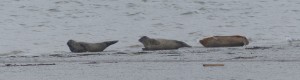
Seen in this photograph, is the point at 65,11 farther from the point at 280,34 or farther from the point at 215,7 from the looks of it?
the point at 280,34

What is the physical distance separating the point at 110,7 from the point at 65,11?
47.6 inches

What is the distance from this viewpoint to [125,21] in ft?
46.1

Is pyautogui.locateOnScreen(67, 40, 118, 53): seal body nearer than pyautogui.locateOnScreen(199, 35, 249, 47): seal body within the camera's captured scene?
Yes

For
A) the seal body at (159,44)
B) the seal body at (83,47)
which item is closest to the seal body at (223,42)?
the seal body at (159,44)

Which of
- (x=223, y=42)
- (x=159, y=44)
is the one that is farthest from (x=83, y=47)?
(x=223, y=42)

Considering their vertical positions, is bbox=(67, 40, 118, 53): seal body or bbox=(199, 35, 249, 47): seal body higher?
bbox=(67, 40, 118, 53): seal body

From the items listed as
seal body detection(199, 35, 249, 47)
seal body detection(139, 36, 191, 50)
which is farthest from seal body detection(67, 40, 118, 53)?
seal body detection(199, 35, 249, 47)

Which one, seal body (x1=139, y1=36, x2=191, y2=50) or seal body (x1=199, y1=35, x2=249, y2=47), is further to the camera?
seal body (x1=199, y1=35, x2=249, y2=47)

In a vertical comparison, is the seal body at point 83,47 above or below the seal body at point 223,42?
above

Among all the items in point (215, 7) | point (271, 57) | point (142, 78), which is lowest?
point (215, 7)

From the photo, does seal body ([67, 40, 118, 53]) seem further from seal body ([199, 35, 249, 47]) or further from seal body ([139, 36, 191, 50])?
seal body ([199, 35, 249, 47])

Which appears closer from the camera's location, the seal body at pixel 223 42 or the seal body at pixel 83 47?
the seal body at pixel 83 47

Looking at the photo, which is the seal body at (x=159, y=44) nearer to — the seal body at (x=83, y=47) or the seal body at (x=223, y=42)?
the seal body at (x=223, y=42)

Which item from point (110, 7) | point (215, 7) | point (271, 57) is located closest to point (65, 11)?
point (110, 7)
